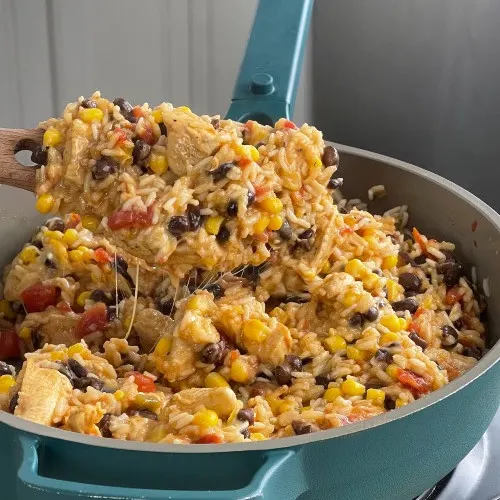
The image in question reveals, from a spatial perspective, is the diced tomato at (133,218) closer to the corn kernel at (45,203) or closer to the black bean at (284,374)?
the corn kernel at (45,203)

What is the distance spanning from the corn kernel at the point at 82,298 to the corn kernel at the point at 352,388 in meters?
0.79

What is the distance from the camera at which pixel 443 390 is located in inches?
66.0

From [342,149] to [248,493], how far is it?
1.50 metres

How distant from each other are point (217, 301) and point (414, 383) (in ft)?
1.72

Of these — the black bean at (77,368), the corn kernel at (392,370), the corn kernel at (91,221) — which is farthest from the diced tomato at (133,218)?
the corn kernel at (392,370)

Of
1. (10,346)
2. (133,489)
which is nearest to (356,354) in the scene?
(133,489)

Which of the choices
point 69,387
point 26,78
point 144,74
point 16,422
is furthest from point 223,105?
point 16,422

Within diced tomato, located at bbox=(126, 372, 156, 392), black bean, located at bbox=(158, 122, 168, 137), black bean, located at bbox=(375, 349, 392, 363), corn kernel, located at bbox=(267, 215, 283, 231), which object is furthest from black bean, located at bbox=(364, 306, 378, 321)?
black bean, located at bbox=(158, 122, 168, 137)

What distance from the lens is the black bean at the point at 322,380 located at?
81.9 inches

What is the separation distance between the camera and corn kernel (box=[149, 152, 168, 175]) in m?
2.02

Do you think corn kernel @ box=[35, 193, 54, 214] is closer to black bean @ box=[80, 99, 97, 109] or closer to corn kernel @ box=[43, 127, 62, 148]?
Result: corn kernel @ box=[43, 127, 62, 148]

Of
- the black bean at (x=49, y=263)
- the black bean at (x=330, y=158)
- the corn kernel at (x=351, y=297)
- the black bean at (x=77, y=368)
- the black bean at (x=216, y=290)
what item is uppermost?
the black bean at (x=330, y=158)

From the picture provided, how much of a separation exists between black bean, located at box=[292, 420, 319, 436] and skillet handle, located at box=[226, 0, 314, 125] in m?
0.98

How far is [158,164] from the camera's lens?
202 centimetres
